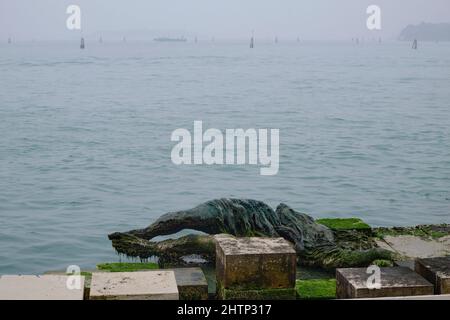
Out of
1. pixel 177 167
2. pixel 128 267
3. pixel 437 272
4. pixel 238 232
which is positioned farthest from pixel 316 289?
pixel 177 167

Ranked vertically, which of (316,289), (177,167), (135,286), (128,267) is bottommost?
(177,167)

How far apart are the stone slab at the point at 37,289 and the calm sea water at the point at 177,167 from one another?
8.12 meters

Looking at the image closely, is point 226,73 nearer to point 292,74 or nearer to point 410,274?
point 292,74

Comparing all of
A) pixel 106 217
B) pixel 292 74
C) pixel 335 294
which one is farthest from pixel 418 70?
pixel 335 294

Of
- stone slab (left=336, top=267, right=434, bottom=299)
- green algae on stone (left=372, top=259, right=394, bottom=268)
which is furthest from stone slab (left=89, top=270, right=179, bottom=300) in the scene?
green algae on stone (left=372, top=259, right=394, bottom=268)

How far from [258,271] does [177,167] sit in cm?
2190

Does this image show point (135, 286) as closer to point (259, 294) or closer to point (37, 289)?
point (37, 289)

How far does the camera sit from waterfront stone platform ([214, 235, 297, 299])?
8516mm

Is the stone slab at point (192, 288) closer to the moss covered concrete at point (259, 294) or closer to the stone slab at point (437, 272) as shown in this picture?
the moss covered concrete at point (259, 294)

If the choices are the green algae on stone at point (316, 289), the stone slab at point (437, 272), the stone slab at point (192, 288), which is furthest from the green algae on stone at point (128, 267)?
the stone slab at point (437, 272)

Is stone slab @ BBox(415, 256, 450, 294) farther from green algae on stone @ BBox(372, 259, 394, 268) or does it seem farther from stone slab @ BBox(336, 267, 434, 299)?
green algae on stone @ BBox(372, 259, 394, 268)

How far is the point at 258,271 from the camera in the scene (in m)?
8.55

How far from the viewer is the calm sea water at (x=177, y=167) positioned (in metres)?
20.8
